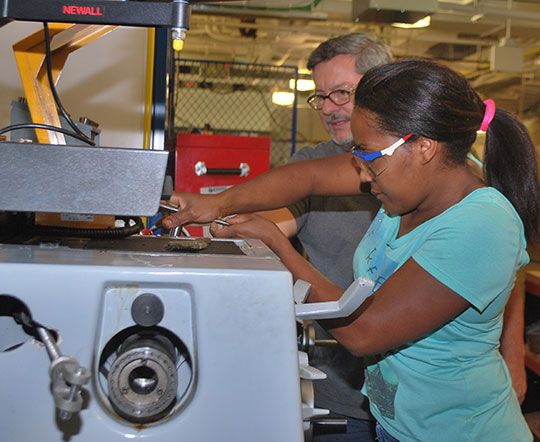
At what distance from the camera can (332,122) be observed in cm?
164

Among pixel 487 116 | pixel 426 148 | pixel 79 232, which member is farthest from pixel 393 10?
pixel 79 232

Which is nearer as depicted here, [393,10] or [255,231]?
[255,231]

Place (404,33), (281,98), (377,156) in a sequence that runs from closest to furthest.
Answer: (377,156)
(281,98)
(404,33)

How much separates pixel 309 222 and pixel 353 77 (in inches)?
14.5

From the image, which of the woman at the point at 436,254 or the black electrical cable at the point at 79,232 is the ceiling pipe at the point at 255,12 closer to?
the woman at the point at 436,254

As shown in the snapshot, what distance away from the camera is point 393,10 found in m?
2.72

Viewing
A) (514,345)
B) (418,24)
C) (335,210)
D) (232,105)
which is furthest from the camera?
(232,105)

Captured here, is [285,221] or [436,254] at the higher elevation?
[436,254]

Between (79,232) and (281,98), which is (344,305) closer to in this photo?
(79,232)

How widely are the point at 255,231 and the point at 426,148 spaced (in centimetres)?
31

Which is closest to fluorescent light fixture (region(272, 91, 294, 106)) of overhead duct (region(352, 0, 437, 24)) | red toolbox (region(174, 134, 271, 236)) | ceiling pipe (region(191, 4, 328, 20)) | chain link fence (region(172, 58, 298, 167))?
chain link fence (region(172, 58, 298, 167))

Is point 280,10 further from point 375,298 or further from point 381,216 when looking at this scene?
point 375,298

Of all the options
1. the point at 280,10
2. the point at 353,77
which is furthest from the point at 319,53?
the point at 280,10

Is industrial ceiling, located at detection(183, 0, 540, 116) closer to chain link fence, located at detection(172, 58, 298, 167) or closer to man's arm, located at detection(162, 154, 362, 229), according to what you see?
chain link fence, located at detection(172, 58, 298, 167)
